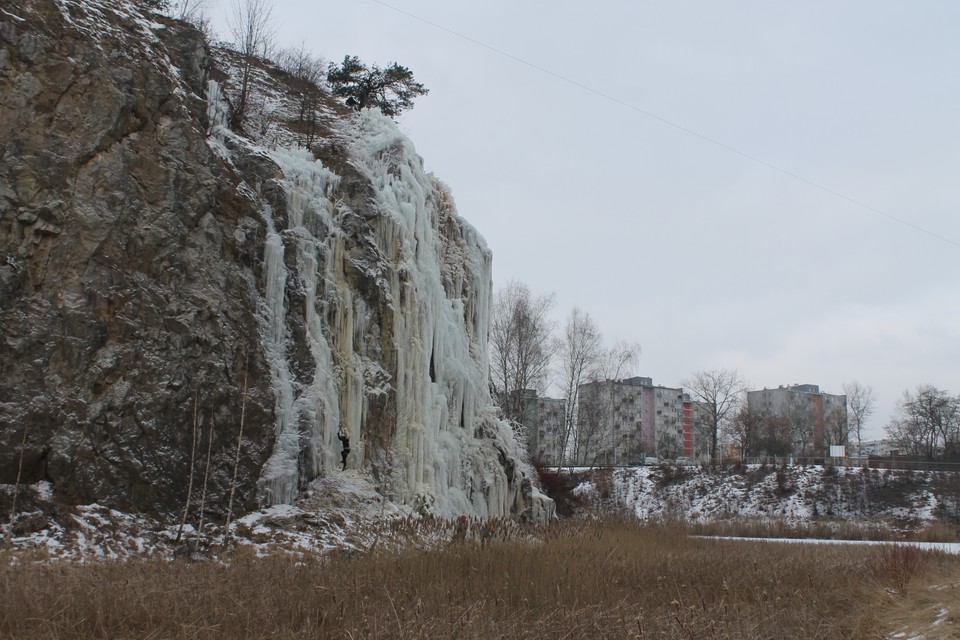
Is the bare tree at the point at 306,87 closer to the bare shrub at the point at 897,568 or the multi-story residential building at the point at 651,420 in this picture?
the bare shrub at the point at 897,568

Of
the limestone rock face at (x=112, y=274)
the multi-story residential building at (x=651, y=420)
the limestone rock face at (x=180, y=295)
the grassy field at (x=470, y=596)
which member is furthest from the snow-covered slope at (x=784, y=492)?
the grassy field at (x=470, y=596)

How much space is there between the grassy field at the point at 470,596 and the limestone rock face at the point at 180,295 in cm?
338

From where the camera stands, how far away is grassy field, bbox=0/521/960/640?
202 inches

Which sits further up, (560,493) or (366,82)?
(366,82)

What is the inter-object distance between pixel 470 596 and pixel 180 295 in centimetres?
807

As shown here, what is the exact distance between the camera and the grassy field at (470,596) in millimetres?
5137

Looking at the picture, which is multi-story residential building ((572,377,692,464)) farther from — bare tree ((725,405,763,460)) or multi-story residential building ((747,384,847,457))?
multi-story residential building ((747,384,847,457))

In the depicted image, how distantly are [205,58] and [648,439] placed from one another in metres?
75.1

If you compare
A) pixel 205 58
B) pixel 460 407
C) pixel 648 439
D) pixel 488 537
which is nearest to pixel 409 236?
pixel 460 407

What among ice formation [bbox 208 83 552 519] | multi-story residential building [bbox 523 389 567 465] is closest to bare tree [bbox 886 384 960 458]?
multi-story residential building [bbox 523 389 567 465]

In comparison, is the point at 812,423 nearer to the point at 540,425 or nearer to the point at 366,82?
the point at 540,425

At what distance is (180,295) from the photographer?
12.3 m

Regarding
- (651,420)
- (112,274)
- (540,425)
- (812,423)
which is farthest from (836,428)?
(112,274)

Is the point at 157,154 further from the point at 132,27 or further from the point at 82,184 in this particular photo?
the point at 132,27
